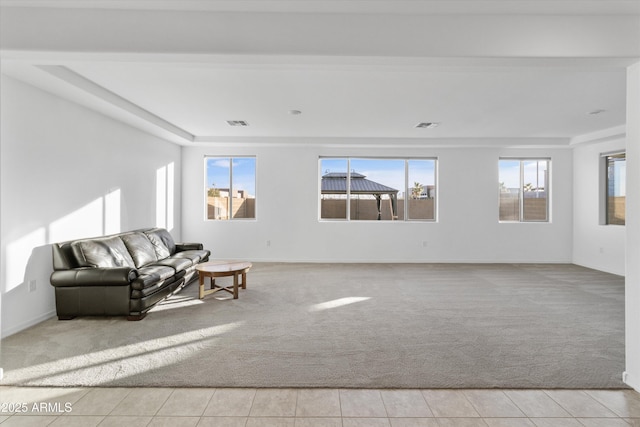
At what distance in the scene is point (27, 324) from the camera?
3.45m

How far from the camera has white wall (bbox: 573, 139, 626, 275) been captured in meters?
6.26

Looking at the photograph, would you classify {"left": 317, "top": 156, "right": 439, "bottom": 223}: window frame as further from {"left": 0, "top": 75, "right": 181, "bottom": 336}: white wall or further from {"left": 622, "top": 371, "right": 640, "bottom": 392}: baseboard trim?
{"left": 622, "top": 371, "right": 640, "bottom": 392}: baseboard trim

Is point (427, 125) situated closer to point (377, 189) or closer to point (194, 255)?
point (377, 189)

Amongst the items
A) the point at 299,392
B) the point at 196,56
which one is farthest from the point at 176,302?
the point at 196,56

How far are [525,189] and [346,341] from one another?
653cm

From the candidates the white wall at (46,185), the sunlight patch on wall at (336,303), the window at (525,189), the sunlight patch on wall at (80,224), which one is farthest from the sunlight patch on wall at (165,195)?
the window at (525,189)

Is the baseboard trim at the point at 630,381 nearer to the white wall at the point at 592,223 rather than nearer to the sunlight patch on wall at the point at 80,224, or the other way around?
the white wall at the point at 592,223

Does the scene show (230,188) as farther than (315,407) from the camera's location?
Yes

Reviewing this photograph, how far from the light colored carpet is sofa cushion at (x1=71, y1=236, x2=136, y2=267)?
26.5 inches

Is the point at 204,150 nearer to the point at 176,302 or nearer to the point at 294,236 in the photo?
the point at 294,236

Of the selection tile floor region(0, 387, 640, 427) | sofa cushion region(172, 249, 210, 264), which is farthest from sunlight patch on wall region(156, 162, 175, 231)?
tile floor region(0, 387, 640, 427)

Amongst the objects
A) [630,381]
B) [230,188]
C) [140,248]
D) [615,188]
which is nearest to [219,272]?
[140,248]

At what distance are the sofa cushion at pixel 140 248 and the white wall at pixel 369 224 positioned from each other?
238 centimetres

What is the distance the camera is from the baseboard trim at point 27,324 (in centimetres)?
323
